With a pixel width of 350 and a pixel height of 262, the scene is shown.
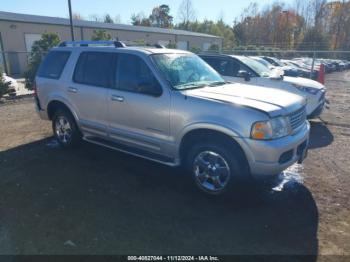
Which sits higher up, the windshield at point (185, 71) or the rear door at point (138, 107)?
the windshield at point (185, 71)

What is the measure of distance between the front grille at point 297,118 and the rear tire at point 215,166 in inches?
32.8

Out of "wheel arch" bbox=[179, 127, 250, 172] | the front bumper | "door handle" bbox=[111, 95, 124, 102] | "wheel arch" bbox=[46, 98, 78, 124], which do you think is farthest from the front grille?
"wheel arch" bbox=[46, 98, 78, 124]

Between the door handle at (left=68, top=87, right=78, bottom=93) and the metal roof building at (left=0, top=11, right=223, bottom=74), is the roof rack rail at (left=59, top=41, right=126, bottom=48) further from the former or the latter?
the metal roof building at (left=0, top=11, right=223, bottom=74)

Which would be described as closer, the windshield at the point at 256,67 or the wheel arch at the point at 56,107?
the wheel arch at the point at 56,107

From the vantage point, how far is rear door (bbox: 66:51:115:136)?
498 centimetres

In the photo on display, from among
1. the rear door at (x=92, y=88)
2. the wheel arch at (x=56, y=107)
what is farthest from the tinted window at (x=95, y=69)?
the wheel arch at (x=56, y=107)

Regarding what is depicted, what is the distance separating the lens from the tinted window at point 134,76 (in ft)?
14.1

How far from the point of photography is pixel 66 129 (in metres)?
5.82

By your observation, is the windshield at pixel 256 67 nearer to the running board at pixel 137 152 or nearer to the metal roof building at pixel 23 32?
the running board at pixel 137 152

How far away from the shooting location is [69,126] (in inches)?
225

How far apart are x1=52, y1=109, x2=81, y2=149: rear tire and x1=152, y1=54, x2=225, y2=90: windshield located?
2.23 m

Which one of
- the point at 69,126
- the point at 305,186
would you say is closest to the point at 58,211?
the point at 69,126

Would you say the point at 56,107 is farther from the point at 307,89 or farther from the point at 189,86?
the point at 307,89

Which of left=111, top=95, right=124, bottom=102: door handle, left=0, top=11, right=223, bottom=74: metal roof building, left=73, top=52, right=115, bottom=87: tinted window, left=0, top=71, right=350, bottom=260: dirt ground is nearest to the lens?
left=0, top=71, right=350, bottom=260: dirt ground
